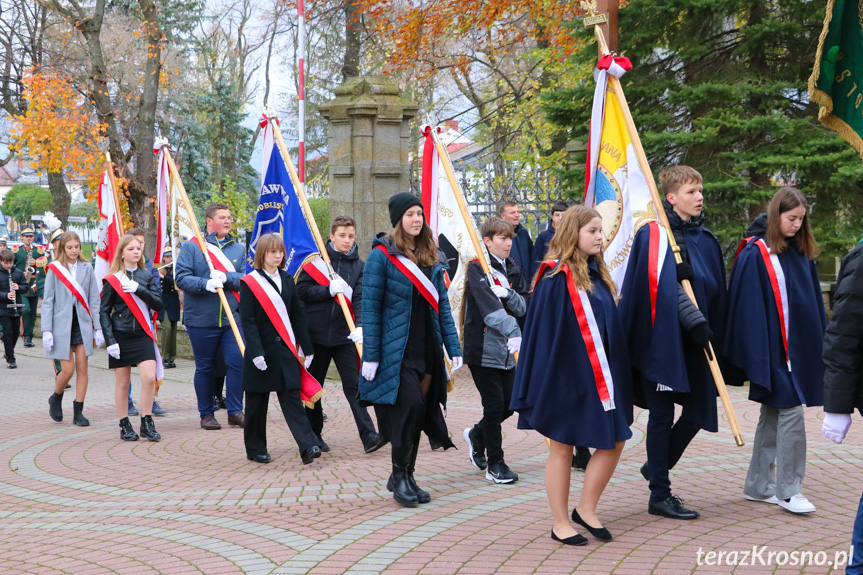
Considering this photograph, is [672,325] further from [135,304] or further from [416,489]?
[135,304]

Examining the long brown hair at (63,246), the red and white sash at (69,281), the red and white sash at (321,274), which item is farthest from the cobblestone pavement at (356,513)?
the long brown hair at (63,246)

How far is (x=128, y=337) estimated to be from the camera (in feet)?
28.2

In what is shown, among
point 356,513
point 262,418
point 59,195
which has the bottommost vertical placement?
point 356,513

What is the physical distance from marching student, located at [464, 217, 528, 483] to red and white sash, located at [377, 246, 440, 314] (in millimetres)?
486

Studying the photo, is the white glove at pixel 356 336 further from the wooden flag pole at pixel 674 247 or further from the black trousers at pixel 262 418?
the wooden flag pole at pixel 674 247

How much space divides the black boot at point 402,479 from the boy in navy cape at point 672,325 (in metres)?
1.45

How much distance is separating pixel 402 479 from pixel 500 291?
1.54 metres

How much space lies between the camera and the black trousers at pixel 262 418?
7.39m

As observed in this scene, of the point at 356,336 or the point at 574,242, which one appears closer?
the point at 574,242

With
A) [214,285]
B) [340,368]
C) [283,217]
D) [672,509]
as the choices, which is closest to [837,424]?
[672,509]

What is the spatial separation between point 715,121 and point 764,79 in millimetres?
1184

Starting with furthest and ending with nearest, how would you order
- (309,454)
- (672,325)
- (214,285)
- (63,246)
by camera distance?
(63,246) < (214,285) < (309,454) < (672,325)

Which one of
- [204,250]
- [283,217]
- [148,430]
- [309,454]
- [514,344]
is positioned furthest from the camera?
[204,250]

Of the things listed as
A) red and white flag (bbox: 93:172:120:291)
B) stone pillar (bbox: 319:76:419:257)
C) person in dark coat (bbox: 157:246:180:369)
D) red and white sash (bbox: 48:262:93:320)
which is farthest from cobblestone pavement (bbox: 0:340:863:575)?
person in dark coat (bbox: 157:246:180:369)
